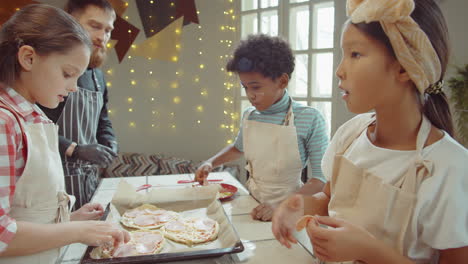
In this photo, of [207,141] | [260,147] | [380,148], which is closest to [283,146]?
[260,147]

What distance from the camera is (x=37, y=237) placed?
0.83 meters

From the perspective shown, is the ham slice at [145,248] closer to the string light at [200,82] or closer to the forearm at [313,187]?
the forearm at [313,187]

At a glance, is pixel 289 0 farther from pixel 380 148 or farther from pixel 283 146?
pixel 380 148

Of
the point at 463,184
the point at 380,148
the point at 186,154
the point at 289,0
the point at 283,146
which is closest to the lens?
the point at 463,184

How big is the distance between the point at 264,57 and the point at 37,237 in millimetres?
1213

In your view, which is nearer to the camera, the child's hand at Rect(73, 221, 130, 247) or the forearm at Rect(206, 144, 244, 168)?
the child's hand at Rect(73, 221, 130, 247)

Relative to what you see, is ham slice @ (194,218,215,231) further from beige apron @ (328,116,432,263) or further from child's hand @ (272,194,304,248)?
beige apron @ (328,116,432,263)

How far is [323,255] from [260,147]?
36.4 inches

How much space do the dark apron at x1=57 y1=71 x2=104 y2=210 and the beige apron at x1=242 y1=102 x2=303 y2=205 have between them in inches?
37.7

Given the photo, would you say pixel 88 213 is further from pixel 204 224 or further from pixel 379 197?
pixel 379 197

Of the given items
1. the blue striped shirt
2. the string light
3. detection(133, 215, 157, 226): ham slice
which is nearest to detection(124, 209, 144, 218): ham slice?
detection(133, 215, 157, 226): ham slice

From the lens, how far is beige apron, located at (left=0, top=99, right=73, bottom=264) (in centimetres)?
88

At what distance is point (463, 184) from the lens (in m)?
0.74

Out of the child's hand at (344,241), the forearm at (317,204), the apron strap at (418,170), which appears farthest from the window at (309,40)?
the child's hand at (344,241)
